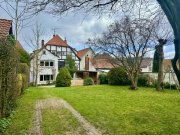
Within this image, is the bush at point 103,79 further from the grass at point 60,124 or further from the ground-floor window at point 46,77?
the grass at point 60,124

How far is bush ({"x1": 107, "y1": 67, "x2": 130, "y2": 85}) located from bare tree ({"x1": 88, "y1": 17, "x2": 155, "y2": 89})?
68.6 inches

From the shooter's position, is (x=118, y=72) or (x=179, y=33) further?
(x=118, y=72)

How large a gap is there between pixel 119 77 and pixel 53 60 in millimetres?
24228

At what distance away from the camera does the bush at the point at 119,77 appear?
30.9 metres

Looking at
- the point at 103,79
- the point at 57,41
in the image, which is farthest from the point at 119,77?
the point at 57,41

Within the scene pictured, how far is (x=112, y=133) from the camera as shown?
795 centimetres

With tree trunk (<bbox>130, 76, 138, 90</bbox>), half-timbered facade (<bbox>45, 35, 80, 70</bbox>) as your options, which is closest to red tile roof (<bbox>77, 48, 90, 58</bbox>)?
half-timbered facade (<bbox>45, 35, 80, 70</bbox>)

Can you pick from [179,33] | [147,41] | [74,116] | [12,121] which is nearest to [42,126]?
[12,121]

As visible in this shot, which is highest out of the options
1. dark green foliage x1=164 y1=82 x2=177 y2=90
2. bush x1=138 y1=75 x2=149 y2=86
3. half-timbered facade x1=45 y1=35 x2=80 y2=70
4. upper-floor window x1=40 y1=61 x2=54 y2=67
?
half-timbered facade x1=45 y1=35 x2=80 y2=70

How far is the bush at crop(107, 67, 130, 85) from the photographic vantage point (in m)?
30.9

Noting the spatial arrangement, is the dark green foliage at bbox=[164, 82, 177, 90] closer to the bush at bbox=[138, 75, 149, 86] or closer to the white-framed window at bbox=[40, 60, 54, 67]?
the bush at bbox=[138, 75, 149, 86]

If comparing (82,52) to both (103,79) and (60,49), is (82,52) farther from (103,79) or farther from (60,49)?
(103,79)

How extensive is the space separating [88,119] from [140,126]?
2115 mm

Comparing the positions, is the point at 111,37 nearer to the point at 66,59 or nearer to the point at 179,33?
the point at 179,33
